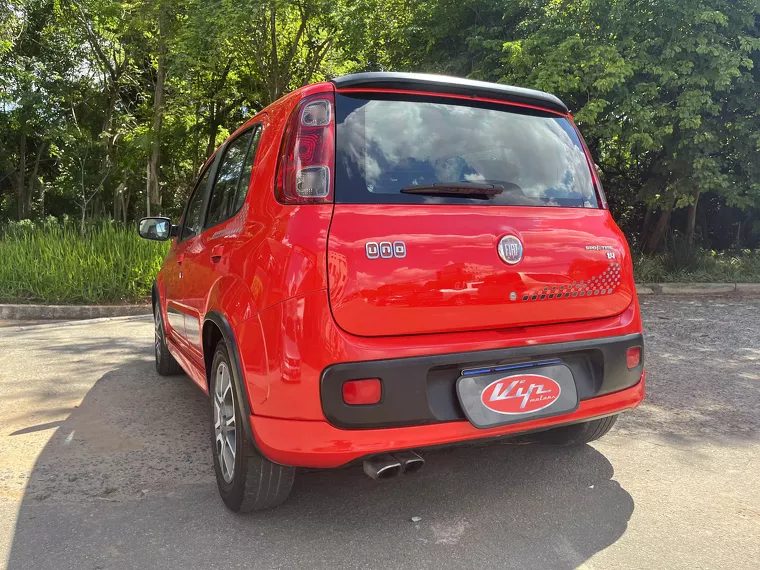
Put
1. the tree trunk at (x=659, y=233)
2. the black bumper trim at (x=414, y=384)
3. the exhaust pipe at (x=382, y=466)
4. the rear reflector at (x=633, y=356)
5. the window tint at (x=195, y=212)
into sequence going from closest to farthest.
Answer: the black bumper trim at (x=414, y=384)
the exhaust pipe at (x=382, y=466)
the rear reflector at (x=633, y=356)
the window tint at (x=195, y=212)
the tree trunk at (x=659, y=233)

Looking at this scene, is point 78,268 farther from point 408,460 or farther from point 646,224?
point 646,224

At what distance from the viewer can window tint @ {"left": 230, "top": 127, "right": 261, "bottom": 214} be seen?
9.60 feet

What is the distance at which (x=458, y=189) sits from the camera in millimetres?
2516

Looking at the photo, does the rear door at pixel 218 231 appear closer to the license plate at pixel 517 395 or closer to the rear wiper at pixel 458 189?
the rear wiper at pixel 458 189

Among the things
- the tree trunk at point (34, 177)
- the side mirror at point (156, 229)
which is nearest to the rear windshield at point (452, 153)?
the side mirror at point (156, 229)

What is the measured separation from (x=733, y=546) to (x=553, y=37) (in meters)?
9.89

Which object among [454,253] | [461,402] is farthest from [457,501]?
[454,253]

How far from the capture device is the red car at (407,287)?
7.41 ft

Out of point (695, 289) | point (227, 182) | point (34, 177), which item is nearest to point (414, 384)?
point (227, 182)

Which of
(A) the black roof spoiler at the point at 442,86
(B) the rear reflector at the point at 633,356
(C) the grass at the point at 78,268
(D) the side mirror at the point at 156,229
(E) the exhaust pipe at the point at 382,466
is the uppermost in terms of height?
(A) the black roof spoiler at the point at 442,86

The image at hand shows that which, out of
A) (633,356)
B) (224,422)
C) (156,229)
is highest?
(156,229)

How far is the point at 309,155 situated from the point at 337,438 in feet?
3.54

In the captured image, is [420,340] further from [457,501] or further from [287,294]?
[457,501]

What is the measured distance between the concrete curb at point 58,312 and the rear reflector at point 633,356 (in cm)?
792
